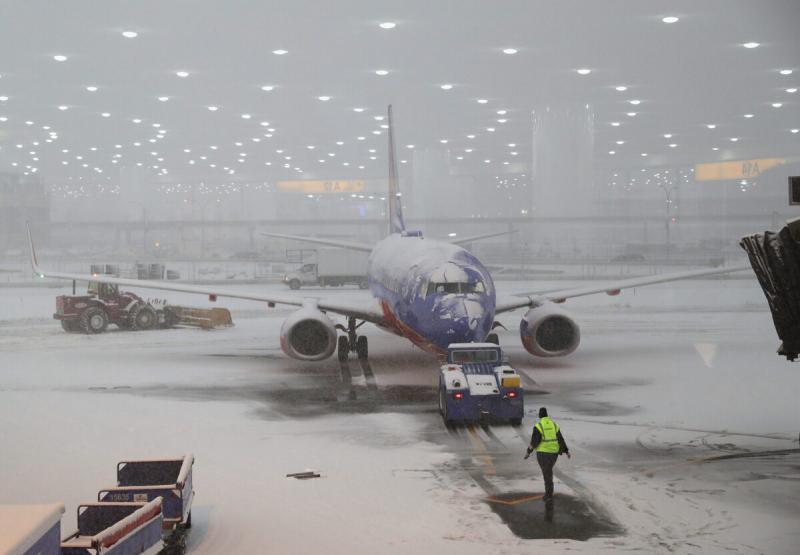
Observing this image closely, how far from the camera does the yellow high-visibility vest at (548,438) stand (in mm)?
17281

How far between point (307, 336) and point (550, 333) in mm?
8434

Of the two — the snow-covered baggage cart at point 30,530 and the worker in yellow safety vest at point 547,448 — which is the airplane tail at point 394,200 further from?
the snow-covered baggage cart at point 30,530

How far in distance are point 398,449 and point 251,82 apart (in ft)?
104

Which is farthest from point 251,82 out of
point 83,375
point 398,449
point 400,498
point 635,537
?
point 635,537

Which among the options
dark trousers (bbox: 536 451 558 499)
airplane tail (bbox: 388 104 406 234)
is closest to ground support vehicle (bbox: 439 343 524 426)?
dark trousers (bbox: 536 451 558 499)

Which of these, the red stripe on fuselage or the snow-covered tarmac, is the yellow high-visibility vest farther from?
the red stripe on fuselage

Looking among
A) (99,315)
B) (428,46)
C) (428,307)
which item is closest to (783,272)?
(428,307)

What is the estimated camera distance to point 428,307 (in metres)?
29.2

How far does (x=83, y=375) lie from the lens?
33.2 meters

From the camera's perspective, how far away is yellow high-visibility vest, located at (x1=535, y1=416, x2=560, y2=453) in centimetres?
1728

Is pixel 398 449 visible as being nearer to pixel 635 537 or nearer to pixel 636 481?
pixel 636 481

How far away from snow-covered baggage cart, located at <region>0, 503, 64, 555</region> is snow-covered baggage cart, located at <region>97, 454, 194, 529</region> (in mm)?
4529

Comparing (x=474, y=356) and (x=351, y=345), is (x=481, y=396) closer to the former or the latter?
(x=474, y=356)

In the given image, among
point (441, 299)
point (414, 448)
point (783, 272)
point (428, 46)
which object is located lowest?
point (414, 448)
